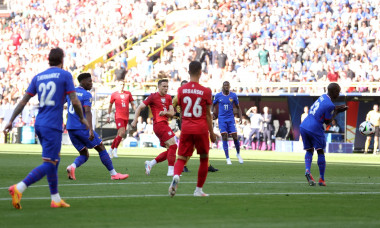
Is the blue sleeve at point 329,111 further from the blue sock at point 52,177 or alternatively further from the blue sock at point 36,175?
the blue sock at point 36,175

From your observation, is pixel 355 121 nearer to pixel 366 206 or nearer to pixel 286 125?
pixel 286 125

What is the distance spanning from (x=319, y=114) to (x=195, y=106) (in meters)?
3.88

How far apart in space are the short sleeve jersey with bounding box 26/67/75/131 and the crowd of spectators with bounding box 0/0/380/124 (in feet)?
80.3

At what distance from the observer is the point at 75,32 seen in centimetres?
4950

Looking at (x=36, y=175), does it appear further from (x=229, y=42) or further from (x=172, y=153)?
(x=229, y=42)

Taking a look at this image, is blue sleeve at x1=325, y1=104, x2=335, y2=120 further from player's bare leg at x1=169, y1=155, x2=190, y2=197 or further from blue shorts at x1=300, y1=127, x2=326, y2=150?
player's bare leg at x1=169, y1=155, x2=190, y2=197

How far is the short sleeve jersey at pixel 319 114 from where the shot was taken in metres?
14.2

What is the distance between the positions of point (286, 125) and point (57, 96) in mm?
27771

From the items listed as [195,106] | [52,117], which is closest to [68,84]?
[52,117]

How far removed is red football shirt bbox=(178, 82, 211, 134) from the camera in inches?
442

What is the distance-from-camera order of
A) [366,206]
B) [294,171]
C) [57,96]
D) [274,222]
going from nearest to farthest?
[274,222] < [57,96] < [366,206] < [294,171]

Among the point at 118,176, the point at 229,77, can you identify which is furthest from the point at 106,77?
the point at 118,176

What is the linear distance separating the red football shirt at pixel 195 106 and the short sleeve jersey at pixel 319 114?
3698 millimetres

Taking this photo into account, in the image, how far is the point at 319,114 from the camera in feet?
46.9
